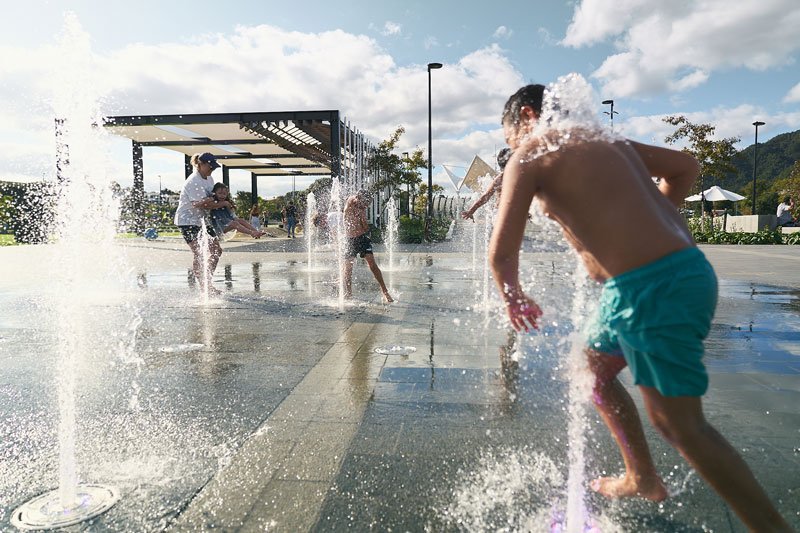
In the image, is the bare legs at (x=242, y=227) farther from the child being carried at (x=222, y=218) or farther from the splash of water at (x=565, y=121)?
the splash of water at (x=565, y=121)

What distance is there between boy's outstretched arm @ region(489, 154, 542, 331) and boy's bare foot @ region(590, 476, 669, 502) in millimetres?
801

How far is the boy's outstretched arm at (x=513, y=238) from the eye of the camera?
1.83 metres

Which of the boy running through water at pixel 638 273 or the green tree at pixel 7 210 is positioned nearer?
the boy running through water at pixel 638 273

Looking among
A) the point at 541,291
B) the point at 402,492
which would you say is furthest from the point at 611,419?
the point at 541,291

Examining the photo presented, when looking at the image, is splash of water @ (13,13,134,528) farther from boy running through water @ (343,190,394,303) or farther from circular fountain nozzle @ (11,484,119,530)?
boy running through water @ (343,190,394,303)

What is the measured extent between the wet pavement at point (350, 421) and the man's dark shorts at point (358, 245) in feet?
3.30

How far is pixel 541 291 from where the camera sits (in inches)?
311

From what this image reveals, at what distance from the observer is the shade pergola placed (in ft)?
70.2

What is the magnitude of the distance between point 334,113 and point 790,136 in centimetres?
14502

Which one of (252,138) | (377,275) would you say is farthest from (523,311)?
(252,138)

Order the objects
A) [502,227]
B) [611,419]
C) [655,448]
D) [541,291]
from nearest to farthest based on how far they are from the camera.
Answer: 1. [502,227]
2. [611,419]
3. [655,448]
4. [541,291]

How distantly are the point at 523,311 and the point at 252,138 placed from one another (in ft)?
87.2

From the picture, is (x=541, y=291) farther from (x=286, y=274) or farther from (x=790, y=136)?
(x=790, y=136)

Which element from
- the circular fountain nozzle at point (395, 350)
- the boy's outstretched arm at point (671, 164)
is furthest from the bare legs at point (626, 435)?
the circular fountain nozzle at point (395, 350)
